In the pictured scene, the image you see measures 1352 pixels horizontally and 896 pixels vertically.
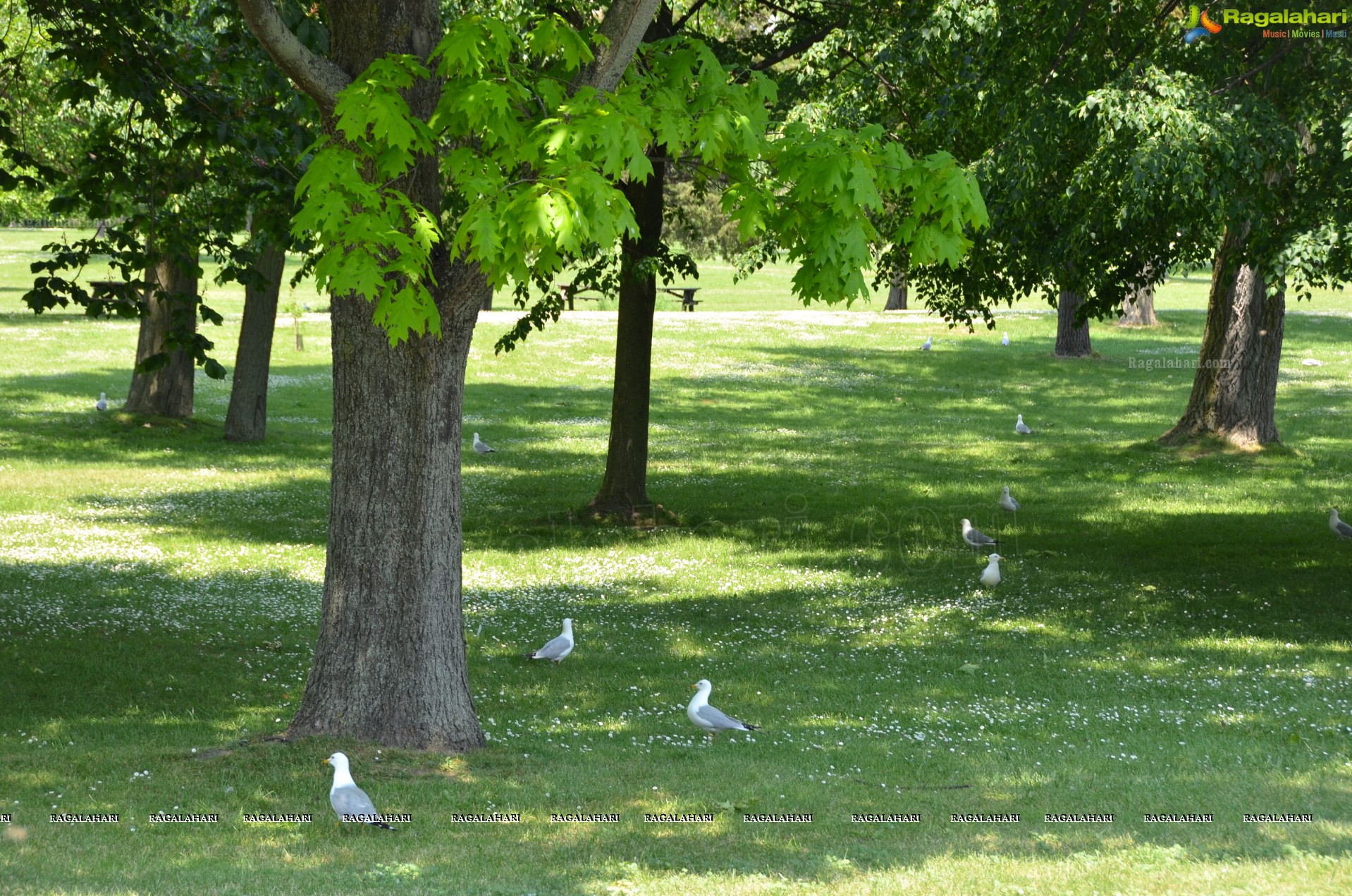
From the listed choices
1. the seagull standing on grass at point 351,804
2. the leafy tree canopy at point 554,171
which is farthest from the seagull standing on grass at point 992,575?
the seagull standing on grass at point 351,804

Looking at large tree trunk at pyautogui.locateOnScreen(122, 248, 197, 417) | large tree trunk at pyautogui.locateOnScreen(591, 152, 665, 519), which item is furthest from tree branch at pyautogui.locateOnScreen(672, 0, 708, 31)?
large tree trunk at pyautogui.locateOnScreen(122, 248, 197, 417)

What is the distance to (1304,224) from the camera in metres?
12.2

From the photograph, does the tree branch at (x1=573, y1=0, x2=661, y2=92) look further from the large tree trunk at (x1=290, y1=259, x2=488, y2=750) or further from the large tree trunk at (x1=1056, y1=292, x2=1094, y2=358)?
the large tree trunk at (x1=1056, y1=292, x2=1094, y2=358)

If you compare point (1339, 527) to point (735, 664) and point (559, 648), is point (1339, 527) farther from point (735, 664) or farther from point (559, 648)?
point (559, 648)

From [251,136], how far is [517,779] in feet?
22.8

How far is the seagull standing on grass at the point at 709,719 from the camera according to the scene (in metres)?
9.34

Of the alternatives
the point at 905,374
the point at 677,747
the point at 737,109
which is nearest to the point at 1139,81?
the point at 737,109

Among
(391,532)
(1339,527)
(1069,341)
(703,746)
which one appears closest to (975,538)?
(1339,527)

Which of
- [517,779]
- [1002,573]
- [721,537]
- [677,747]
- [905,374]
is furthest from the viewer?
[905,374]

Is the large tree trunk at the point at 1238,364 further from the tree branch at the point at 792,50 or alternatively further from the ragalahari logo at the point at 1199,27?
the ragalahari logo at the point at 1199,27

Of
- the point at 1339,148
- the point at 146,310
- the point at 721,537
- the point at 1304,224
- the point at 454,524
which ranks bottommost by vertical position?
the point at 721,537

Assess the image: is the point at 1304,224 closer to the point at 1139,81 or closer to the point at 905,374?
the point at 1139,81

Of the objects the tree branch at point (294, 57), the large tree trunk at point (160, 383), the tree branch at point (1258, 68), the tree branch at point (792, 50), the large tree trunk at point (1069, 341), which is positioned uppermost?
the tree branch at point (792, 50)

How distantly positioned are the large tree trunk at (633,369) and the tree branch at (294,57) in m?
8.83
